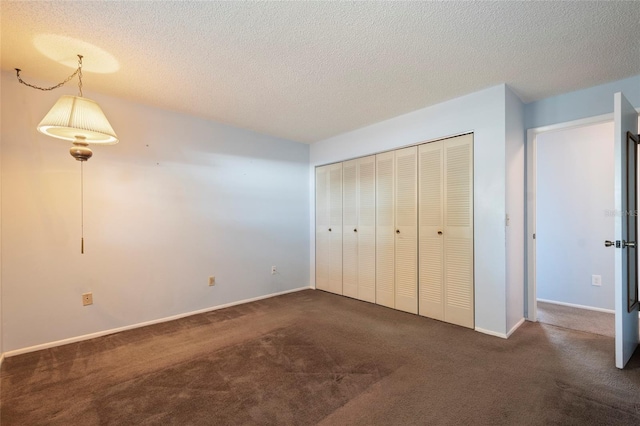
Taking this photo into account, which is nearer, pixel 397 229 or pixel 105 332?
pixel 105 332

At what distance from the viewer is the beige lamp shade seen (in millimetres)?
1909

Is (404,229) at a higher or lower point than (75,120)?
lower

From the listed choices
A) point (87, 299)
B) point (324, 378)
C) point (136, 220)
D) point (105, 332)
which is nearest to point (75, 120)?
point (136, 220)

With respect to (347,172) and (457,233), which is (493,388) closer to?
(457,233)

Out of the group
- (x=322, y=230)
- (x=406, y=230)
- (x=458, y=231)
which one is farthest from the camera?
(x=322, y=230)

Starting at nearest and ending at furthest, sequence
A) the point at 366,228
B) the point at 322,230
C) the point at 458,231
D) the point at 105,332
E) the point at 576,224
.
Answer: the point at 105,332 → the point at 458,231 → the point at 576,224 → the point at 366,228 → the point at 322,230

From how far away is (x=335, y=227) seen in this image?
4.31 metres

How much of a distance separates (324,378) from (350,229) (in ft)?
7.69

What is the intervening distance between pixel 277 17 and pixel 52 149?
2.39 meters

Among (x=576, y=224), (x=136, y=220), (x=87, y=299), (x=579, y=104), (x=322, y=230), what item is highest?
(x=579, y=104)

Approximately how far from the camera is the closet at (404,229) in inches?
116

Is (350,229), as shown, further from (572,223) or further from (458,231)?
(572,223)

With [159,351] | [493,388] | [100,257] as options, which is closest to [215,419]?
[159,351]

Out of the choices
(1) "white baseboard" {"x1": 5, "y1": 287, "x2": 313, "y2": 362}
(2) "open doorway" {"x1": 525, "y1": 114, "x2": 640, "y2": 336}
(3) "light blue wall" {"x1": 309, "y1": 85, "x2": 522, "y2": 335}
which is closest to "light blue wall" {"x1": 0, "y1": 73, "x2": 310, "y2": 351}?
(1) "white baseboard" {"x1": 5, "y1": 287, "x2": 313, "y2": 362}
